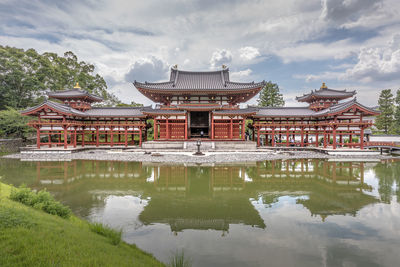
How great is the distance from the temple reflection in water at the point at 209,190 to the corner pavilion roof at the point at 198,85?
550 inches

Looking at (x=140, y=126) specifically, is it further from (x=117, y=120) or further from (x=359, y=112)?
(x=359, y=112)

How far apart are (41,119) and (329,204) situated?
28.5 metres

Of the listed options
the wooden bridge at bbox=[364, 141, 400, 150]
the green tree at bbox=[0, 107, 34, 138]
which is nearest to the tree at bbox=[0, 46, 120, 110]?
the green tree at bbox=[0, 107, 34, 138]

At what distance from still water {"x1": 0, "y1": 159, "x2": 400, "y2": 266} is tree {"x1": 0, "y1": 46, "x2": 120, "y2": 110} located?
87.7 ft

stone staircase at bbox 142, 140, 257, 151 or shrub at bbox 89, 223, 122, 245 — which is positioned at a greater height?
stone staircase at bbox 142, 140, 257, 151

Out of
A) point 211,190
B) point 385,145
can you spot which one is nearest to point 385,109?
point 385,145

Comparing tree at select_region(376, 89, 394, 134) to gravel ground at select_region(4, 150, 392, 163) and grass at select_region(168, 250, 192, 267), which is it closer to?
gravel ground at select_region(4, 150, 392, 163)

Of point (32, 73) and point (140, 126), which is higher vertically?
point (32, 73)

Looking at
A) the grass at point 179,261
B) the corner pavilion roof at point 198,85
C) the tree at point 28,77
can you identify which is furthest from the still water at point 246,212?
the tree at point 28,77

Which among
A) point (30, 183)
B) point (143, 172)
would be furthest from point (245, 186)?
point (30, 183)

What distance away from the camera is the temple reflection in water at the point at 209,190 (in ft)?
20.4

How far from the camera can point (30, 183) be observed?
31.7 feet

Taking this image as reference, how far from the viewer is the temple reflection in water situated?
6219mm

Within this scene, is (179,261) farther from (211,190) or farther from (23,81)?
(23,81)
